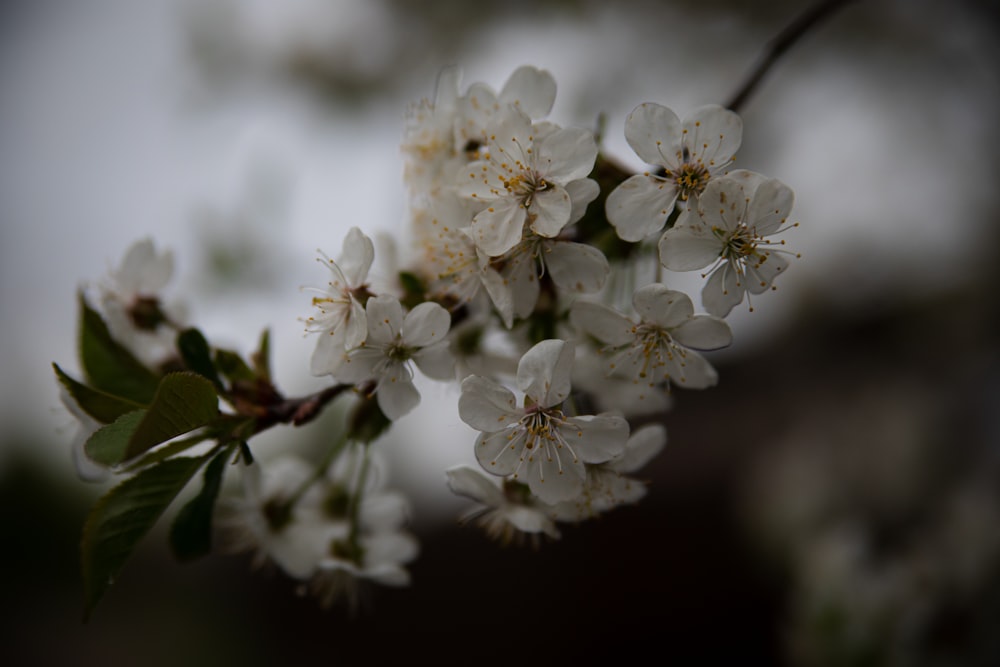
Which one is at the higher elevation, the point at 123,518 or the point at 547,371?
the point at 547,371

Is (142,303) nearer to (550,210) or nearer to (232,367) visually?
(232,367)

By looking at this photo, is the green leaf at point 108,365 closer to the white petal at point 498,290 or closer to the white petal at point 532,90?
the white petal at point 498,290

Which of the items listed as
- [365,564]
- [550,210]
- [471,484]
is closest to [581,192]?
[550,210]

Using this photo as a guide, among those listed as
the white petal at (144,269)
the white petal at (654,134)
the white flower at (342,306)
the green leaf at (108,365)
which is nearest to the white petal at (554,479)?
the white flower at (342,306)

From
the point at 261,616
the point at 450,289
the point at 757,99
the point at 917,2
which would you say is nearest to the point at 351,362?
the point at 450,289

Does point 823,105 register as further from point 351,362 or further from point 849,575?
point 351,362

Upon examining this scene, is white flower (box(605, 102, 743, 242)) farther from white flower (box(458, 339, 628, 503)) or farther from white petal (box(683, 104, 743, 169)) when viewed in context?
white flower (box(458, 339, 628, 503))
